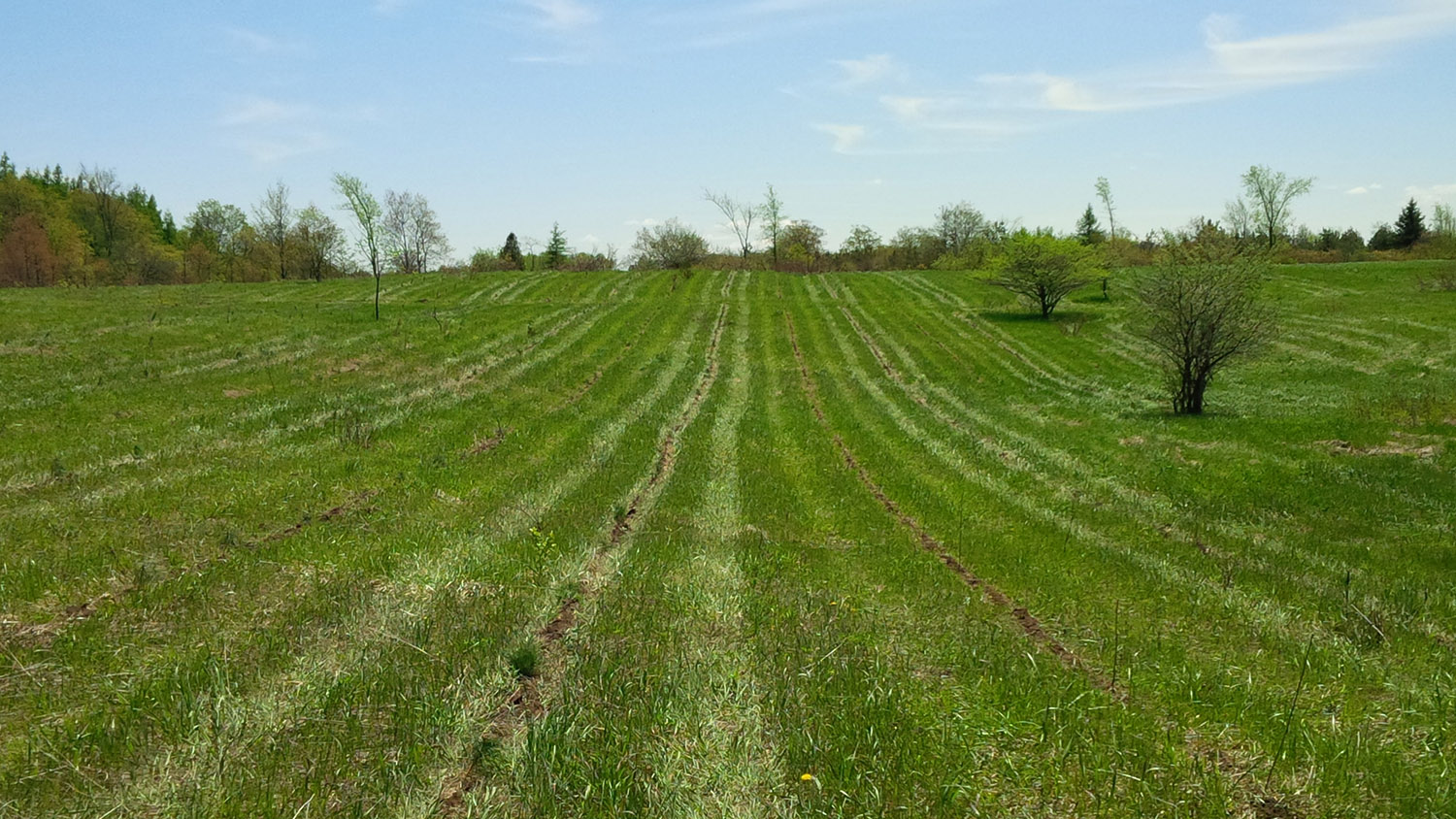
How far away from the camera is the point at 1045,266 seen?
44.5 meters

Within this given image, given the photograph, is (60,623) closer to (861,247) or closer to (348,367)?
(348,367)

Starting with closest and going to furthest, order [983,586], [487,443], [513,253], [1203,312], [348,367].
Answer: [983,586] < [487,443] < [1203,312] < [348,367] < [513,253]

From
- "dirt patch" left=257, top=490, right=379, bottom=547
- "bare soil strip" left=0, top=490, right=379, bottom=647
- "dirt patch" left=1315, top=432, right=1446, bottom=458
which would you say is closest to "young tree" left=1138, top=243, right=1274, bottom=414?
"dirt patch" left=1315, top=432, right=1446, bottom=458

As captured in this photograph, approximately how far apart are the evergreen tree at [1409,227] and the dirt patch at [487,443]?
105 meters

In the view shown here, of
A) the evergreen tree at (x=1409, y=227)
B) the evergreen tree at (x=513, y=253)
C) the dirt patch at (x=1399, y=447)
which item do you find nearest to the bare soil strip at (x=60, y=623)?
the dirt patch at (x=1399, y=447)

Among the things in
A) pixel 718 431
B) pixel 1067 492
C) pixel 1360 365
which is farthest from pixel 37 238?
pixel 1360 365

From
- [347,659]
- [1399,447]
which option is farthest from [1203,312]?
[347,659]

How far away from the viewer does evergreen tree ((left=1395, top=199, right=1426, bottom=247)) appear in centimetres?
7681

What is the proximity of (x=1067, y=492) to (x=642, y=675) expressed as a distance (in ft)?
38.0

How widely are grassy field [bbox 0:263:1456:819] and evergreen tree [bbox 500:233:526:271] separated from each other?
5738 cm

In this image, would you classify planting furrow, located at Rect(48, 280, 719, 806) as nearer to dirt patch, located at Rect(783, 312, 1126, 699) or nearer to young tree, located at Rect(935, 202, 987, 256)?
dirt patch, located at Rect(783, 312, 1126, 699)

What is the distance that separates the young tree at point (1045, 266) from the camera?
144 ft

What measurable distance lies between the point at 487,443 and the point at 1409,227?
107 meters

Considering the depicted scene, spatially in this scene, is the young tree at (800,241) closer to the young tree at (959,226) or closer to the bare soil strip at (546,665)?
the young tree at (959,226)
